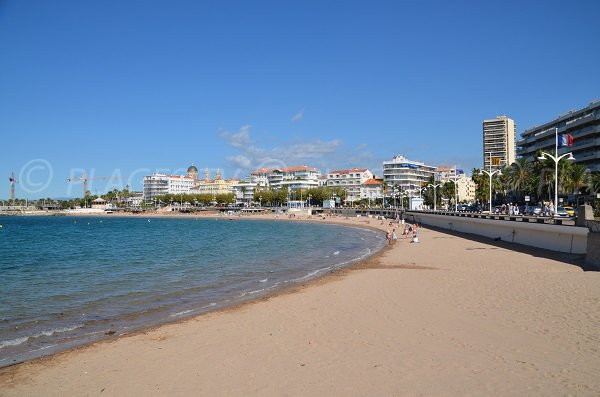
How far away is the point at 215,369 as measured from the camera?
7977 millimetres

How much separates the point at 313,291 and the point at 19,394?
989 centimetres

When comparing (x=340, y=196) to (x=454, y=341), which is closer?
(x=454, y=341)

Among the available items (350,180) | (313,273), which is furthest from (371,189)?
(313,273)

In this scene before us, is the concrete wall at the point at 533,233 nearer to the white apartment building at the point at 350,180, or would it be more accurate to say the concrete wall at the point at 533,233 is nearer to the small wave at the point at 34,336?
the small wave at the point at 34,336

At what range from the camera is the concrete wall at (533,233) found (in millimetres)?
22609

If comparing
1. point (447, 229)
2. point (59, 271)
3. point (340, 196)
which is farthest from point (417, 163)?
point (59, 271)

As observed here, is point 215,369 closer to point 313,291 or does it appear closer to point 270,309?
point 270,309

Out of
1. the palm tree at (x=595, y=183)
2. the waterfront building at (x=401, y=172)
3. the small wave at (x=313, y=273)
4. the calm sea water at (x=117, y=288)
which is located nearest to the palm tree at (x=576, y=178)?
the palm tree at (x=595, y=183)

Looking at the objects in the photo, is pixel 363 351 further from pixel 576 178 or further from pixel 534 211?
pixel 576 178

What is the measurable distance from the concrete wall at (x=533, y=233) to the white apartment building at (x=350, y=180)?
136 meters

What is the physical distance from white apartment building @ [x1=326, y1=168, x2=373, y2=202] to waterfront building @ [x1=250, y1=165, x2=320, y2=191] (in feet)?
23.3

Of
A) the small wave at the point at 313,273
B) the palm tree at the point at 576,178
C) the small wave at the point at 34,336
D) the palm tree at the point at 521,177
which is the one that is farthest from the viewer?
the palm tree at the point at 521,177

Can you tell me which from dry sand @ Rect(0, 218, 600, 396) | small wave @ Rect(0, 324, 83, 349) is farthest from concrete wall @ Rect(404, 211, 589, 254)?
small wave @ Rect(0, 324, 83, 349)

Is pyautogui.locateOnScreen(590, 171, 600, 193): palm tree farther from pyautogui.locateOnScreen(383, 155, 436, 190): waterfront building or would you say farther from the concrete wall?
pyautogui.locateOnScreen(383, 155, 436, 190): waterfront building
